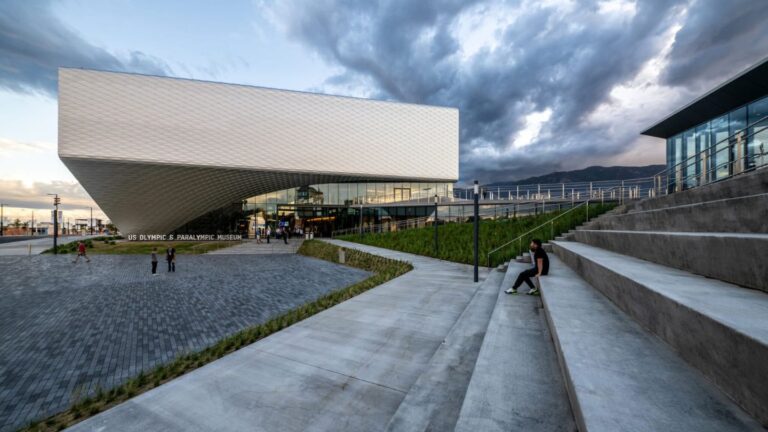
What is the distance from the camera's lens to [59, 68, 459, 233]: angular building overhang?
29.0m

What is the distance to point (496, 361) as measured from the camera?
10.9 feet

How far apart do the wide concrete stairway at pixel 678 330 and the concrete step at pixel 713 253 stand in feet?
0.04

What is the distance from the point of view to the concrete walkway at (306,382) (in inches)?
118

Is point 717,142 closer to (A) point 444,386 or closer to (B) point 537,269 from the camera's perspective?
(B) point 537,269

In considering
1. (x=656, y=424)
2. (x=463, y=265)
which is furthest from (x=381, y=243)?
(x=656, y=424)

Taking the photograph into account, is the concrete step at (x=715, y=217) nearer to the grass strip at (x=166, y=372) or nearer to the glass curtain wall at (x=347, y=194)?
the grass strip at (x=166, y=372)

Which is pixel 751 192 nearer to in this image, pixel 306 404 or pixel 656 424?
pixel 656 424

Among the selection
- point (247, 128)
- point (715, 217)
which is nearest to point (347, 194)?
point (247, 128)

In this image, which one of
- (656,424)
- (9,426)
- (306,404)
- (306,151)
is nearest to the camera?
(656,424)

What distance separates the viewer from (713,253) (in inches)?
132

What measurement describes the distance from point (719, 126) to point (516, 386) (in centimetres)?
2467

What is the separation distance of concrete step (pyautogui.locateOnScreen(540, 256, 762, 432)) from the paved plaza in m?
6.21

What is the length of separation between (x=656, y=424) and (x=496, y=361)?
5.40 ft

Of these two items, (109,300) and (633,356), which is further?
(109,300)
